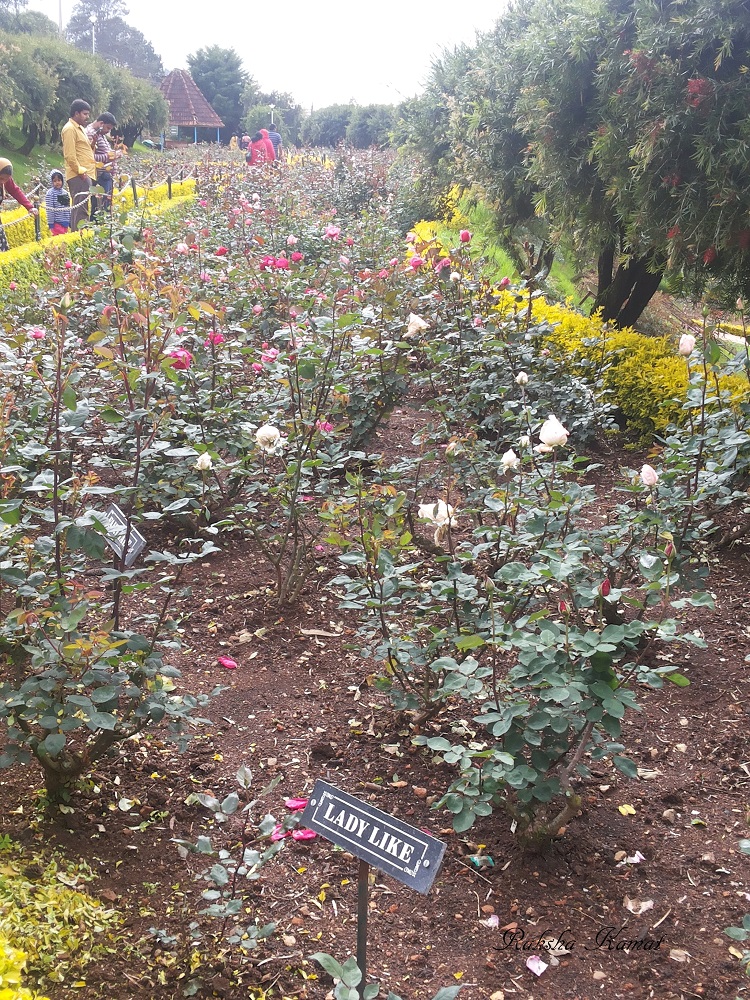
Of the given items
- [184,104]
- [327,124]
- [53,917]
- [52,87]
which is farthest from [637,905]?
[327,124]

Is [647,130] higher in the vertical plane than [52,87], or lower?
lower

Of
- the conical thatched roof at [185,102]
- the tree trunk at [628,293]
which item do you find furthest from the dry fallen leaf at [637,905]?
the conical thatched roof at [185,102]

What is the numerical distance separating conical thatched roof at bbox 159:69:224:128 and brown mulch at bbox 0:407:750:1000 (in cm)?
3502

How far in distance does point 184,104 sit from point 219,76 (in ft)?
13.2

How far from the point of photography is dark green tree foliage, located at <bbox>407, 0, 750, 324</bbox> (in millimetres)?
3693

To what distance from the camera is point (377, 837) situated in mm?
1214

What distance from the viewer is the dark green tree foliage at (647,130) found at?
12.1 ft

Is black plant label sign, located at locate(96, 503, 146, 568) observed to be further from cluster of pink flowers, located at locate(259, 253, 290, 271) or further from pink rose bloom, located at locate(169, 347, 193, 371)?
cluster of pink flowers, located at locate(259, 253, 290, 271)

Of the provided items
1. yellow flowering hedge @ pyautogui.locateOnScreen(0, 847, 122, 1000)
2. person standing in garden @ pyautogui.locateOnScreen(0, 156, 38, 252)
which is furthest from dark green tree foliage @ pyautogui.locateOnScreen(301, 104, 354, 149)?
yellow flowering hedge @ pyautogui.locateOnScreen(0, 847, 122, 1000)

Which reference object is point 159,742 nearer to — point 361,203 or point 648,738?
point 648,738

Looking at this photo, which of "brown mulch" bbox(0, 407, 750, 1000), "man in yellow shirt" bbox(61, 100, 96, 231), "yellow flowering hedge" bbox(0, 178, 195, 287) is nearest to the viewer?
"brown mulch" bbox(0, 407, 750, 1000)

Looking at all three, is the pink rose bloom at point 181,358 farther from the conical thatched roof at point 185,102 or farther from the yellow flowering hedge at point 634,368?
the conical thatched roof at point 185,102

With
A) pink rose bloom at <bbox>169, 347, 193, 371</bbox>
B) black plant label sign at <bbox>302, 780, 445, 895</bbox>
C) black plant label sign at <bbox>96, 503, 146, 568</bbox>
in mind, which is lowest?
black plant label sign at <bbox>302, 780, 445, 895</bbox>

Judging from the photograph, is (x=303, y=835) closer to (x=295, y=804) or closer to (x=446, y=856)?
(x=295, y=804)
